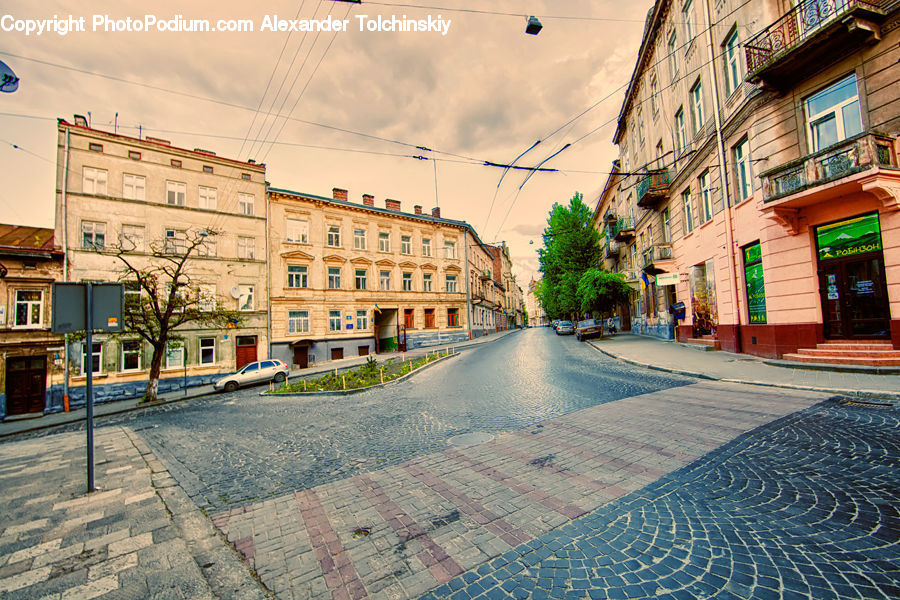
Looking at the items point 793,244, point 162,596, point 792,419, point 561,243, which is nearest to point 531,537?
point 162,596

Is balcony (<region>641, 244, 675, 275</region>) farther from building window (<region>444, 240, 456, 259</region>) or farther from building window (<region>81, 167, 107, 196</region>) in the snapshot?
building window (<region>81, 167, 107, 196</region>)

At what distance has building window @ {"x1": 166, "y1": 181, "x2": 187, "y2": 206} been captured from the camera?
76.9 feet

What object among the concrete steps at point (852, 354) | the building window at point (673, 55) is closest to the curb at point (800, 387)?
the concrete steps at point (852, 354)

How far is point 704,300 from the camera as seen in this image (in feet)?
57.7

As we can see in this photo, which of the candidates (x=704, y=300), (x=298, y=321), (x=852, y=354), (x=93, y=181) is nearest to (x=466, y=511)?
(x=852, y=354)

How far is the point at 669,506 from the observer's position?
3482 mm

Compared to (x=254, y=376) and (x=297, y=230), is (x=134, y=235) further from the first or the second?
(x=254, y=376)

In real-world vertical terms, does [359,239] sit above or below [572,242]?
above

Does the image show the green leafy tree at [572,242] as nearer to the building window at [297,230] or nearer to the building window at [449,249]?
the building window at [449,249]

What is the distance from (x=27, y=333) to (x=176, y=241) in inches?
329

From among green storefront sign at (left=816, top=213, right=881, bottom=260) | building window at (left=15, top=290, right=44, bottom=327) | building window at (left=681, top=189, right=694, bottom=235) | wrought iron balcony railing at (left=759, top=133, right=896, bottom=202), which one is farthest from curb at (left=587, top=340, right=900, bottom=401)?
building window at (left=15, top=290, right=44, bottom=327)

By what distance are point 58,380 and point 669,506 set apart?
92.8 feet

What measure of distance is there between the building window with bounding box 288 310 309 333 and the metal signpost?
22.7 m

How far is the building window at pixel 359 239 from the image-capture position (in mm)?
30152
